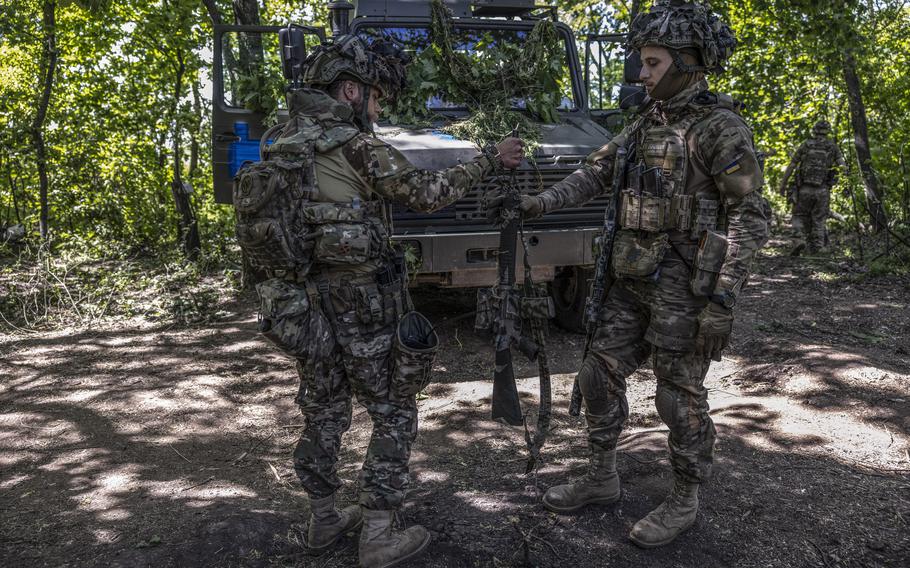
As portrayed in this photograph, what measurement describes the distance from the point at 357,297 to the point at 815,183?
28.9ft

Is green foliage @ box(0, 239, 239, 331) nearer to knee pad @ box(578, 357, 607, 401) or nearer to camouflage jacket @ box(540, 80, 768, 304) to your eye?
knee pad @ box(578, 357, 607, 401)

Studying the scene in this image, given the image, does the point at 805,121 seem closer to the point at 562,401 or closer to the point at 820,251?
the point at 820,251

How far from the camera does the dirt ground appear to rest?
110 inches

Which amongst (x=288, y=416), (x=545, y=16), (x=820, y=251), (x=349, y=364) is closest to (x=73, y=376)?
(x=288, y=416)

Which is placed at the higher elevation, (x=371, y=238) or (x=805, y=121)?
(x=805, y=121)

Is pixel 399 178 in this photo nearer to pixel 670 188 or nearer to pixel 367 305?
pixel 367 305

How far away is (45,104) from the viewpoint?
9.20m

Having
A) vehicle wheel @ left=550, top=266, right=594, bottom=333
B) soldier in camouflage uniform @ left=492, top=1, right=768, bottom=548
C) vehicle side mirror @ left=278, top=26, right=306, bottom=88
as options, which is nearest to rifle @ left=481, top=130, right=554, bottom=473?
soldier in camouflage uniform @ left=492, top=1, right=768, bottom=548

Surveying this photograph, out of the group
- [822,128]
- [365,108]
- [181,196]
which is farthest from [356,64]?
[822,128]

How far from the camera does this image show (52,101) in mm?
9922

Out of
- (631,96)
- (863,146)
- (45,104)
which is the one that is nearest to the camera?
(631,96)

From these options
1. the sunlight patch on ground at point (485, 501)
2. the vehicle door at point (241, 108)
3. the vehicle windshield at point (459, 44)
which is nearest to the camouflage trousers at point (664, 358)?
the sunlight patch on ground at point (485, 501)

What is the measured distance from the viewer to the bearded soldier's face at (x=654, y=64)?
2.69m

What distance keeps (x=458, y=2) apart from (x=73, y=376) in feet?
14.4
